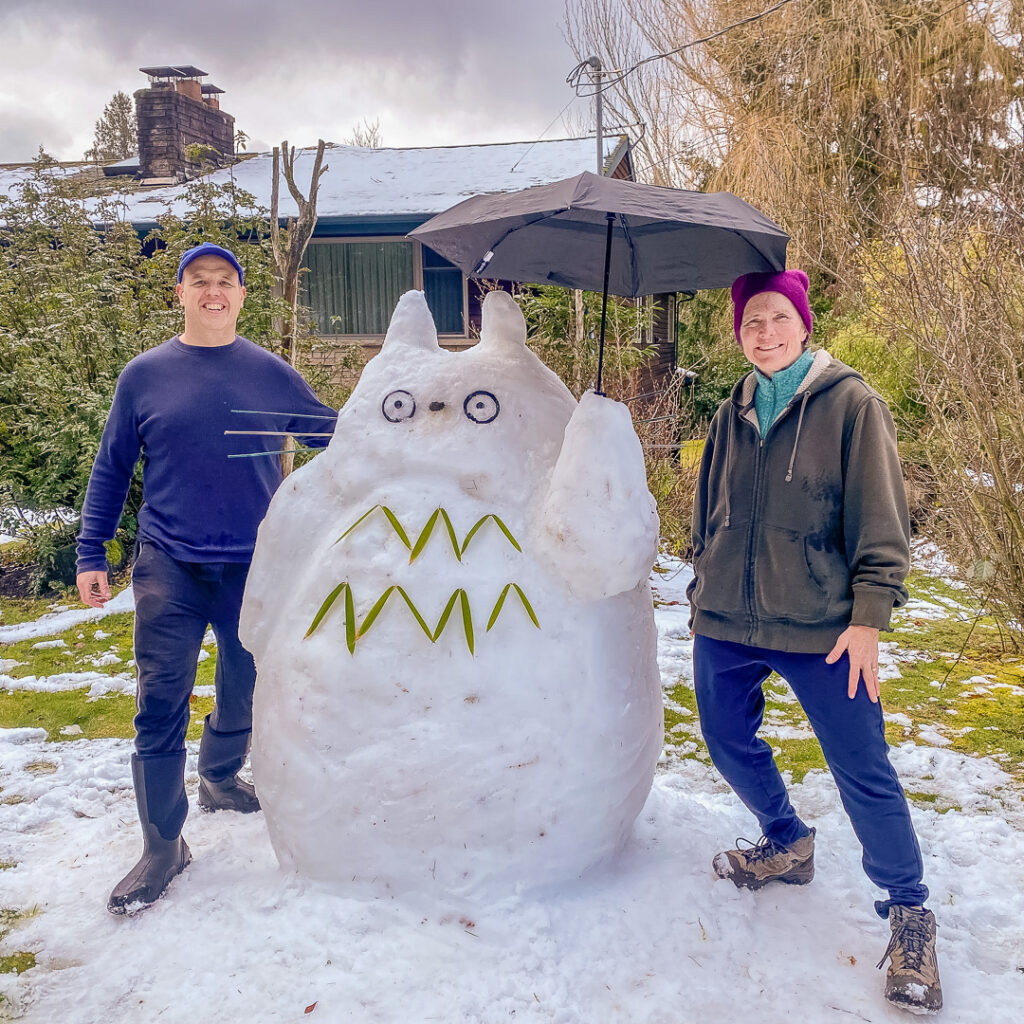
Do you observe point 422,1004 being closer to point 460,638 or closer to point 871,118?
point 460,638

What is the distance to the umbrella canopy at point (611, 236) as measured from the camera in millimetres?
1956

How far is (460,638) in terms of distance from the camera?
214cm

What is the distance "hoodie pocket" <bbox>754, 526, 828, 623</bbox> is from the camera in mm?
2047

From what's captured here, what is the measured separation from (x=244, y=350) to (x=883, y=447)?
1.85 m

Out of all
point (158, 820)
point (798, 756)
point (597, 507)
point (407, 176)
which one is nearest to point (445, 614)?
point (597, 507)

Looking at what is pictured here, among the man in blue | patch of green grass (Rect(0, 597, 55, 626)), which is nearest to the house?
patch of green grass (Rect(0, 597, 55, 626))

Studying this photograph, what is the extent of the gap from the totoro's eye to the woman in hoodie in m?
0.64

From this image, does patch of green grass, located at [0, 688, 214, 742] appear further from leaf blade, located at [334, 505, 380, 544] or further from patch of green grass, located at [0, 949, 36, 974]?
leaf blade, located at [334, 505, 380, 544]

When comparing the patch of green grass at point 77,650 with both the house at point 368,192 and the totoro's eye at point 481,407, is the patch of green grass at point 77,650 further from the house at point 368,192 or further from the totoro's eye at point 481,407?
the house at point 368,192

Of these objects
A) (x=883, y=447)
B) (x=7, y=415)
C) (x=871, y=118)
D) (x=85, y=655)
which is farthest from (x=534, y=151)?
(x=883, y=447)

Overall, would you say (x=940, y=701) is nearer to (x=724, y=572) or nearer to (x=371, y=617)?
(x=724, y=572)

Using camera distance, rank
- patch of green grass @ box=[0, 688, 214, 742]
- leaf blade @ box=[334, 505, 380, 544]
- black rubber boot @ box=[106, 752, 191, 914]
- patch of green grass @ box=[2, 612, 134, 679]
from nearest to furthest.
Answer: leaf blade @ box=[334, 505, 380, 544] → black rubber boot @ box=[106, 752, 191, 914] → patch of green grass @ box=[0, 688, 214, 742] → patch of green grass @ box=[2, 612, 134, 679]

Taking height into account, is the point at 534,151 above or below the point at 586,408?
above

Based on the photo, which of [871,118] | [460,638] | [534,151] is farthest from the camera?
[534,151]
